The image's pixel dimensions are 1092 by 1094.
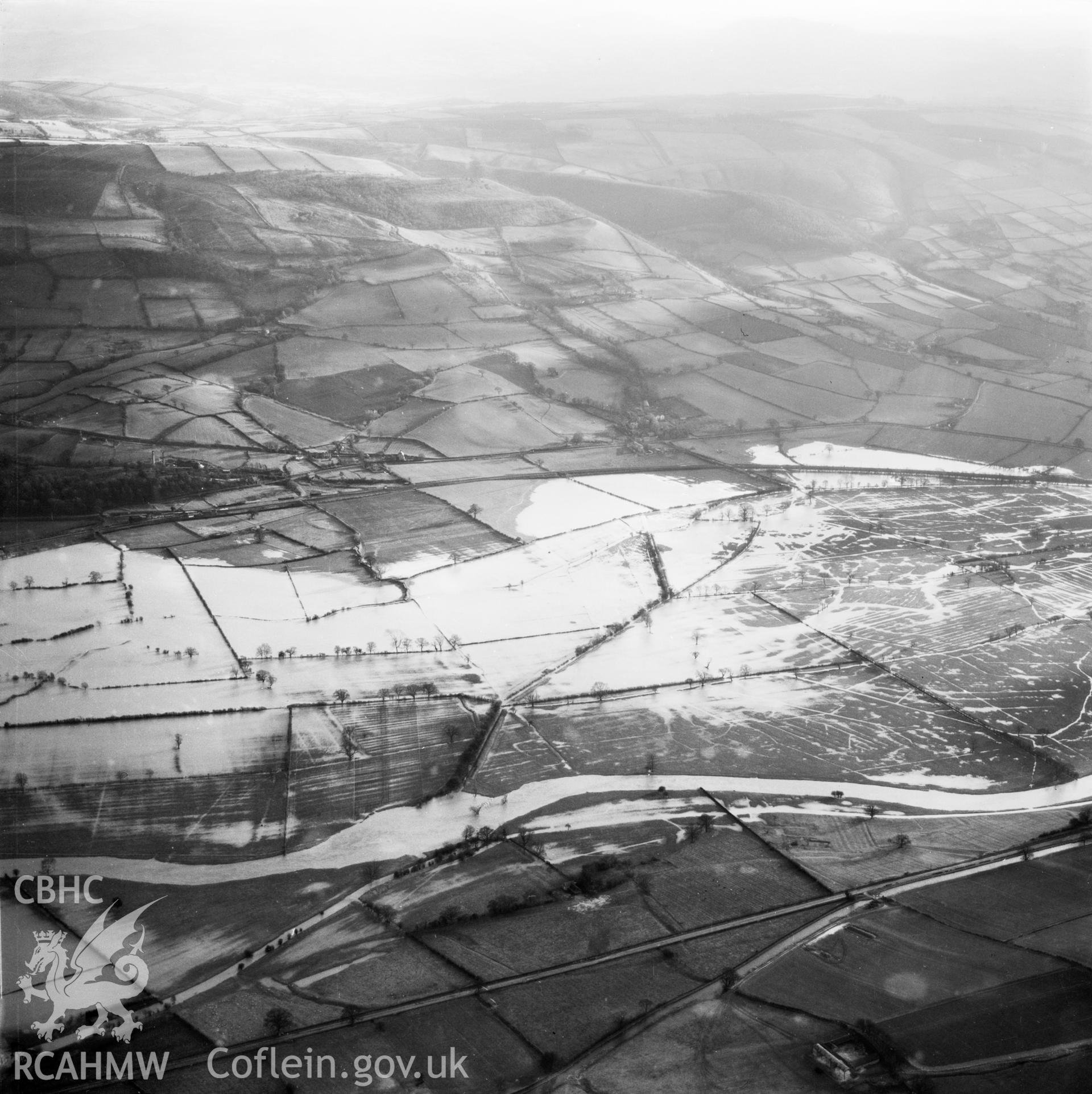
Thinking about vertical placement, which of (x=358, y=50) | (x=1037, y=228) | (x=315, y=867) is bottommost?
(x=315, y=867)

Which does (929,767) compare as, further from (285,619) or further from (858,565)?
(285,619)

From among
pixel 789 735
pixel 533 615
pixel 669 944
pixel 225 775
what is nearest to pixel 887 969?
pixel 669 944

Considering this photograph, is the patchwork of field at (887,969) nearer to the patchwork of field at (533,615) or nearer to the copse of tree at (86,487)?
the patchwork of field at (533,615)

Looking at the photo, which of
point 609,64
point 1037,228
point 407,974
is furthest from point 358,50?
point 407,974

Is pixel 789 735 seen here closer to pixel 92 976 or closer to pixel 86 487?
pixel 92 976

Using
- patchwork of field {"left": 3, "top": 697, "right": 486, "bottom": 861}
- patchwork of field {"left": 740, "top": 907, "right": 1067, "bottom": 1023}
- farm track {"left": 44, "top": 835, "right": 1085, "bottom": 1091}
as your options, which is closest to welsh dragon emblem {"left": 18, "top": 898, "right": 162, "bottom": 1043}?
farm track {"left": 44, "top": 835, "right": 1085, "bottom": 1091}
